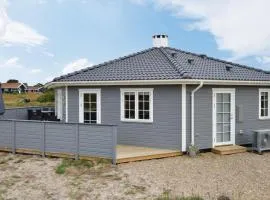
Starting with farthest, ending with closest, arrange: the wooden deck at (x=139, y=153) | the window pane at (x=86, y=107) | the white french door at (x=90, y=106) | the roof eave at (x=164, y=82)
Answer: the window pane at (x=86, y=107), the white french door at (x=90, y=106), the roof eave at (x=164, y=82), the wooden deck at (x=139, y=153)

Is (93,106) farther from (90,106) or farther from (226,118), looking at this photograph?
(226,118)

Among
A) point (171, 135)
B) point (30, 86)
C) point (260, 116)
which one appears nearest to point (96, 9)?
point (171, 135)

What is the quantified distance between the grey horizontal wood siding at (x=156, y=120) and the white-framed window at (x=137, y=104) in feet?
0.49

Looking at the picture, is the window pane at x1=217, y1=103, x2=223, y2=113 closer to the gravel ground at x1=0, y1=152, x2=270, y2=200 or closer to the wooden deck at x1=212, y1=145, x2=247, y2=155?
the wooden deck at x1=212, y1=145, x2=247, y2=155

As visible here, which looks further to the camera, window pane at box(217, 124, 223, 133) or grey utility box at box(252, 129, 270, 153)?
window pane at box(217, 124, 223, 133)

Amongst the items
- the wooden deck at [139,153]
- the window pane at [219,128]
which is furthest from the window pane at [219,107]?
the wooden deck at [139,153]

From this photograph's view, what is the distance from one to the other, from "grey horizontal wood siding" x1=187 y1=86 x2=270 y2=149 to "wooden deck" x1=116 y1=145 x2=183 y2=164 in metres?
0.91

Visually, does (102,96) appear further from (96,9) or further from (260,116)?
(260,116)

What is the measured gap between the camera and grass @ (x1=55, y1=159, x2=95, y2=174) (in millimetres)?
9125

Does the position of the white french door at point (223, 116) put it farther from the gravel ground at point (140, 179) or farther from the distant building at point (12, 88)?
the distant building at point (12, 88)

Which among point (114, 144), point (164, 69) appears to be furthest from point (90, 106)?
point (114, 144)

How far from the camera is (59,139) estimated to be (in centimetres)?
1041

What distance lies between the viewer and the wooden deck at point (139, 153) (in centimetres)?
998

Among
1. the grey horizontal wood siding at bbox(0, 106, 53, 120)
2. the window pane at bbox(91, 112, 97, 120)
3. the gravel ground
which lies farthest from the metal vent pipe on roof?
the grey horizontal wood siding at bbox(0, 106, 53, 120)
